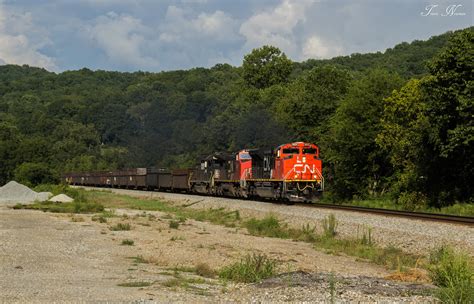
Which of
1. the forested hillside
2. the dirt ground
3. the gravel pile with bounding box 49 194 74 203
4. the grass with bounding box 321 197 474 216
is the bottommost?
the dirt ground

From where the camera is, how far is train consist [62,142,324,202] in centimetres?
3553

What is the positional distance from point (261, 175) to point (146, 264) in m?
23.5

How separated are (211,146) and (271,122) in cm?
2267

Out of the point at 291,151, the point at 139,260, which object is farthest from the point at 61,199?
the point at 139,260

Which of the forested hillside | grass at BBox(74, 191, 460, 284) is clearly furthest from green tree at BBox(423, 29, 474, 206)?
grass at BBox(74, 191, 460, 284)

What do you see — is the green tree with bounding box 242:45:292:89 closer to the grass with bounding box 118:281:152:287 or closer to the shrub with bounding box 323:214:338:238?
the shrub with bounding box 323:214:338:238

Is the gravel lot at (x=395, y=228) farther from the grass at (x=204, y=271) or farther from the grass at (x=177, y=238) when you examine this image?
the grass at (x=204, y=271)

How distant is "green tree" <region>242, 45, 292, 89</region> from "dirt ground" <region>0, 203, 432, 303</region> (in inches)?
3539

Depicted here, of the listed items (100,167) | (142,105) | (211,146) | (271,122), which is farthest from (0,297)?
(142,105)

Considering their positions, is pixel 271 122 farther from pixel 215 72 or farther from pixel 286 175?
pixel 215 72

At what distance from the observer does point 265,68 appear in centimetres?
11725

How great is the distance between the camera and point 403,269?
1576 cm

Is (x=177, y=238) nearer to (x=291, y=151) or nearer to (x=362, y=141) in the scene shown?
(x=291, y=151)

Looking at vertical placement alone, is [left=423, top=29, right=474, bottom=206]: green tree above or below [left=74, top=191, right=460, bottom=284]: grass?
above
